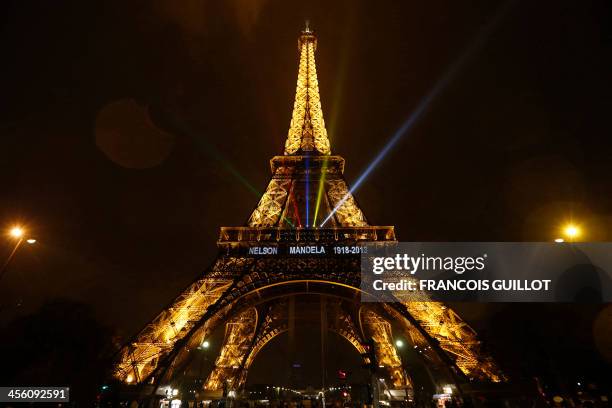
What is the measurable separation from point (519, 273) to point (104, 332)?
31.4m

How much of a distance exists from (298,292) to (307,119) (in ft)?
56.5

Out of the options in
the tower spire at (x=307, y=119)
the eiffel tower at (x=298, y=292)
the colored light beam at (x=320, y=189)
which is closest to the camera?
the eiffel tower at (x=298, y=292)

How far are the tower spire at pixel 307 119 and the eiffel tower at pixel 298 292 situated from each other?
0.09 metres

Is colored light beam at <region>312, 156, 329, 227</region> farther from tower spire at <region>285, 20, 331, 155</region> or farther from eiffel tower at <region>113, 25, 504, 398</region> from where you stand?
tower spire at <region>285, 20, 331, 155</region>

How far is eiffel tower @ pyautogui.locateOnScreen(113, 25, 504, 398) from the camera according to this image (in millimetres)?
21453

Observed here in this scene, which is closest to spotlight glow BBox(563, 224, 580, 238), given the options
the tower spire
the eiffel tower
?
the eiffel tower

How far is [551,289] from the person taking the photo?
21.5 metres

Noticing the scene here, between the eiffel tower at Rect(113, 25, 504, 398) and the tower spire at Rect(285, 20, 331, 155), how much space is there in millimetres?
91

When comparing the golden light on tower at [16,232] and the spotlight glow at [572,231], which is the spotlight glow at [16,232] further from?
the spotlight glow at [572,231]

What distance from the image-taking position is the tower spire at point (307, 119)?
37.6 metres

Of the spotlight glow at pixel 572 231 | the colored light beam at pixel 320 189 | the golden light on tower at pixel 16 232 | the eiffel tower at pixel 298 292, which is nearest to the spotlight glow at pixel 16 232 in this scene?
the golden light on tower at pixel 16 232

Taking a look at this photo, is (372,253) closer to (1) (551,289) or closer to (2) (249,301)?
(2) (249,301)

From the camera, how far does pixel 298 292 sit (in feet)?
89.8

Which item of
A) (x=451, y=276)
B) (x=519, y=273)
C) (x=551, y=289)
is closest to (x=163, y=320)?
(x=451, y=276)
